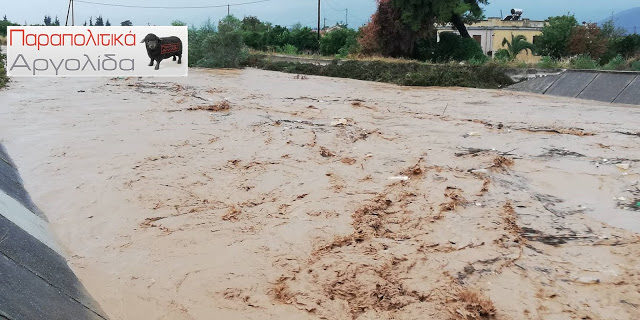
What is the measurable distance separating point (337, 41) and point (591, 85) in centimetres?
1842

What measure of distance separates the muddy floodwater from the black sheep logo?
9121 millimetres

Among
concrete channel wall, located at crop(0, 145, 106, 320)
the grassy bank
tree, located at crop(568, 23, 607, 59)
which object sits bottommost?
concrete channel wall, located at crop(0, 145, 106, 320)

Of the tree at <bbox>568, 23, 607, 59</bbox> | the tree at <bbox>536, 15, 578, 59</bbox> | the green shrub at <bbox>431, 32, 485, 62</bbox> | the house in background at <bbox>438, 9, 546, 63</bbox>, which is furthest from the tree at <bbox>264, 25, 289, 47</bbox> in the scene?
the tree at <bbox>568, 23, 607, 59</bbox>

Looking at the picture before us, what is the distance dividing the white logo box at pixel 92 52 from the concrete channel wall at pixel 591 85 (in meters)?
12.6

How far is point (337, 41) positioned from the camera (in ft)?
102

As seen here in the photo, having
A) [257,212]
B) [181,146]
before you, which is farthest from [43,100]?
[257,212]

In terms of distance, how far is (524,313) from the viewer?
335 centimetres

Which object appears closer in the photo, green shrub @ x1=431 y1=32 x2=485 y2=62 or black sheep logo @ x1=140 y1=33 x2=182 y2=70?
black sheep logo @ x1=140 y1=33 x2=182 y2=70

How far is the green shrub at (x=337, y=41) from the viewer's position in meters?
29.8

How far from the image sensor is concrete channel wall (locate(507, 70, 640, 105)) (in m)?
13.5

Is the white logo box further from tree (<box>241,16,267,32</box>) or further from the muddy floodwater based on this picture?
tree (<box>241,16,267,32</box>)

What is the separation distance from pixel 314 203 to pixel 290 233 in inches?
30.7

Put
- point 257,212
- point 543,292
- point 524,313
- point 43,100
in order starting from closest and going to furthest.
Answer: point 524,313, point 543,292, point 257,212, point 43,100

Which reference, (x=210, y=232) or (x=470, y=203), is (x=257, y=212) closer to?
(x=210, y=232)
